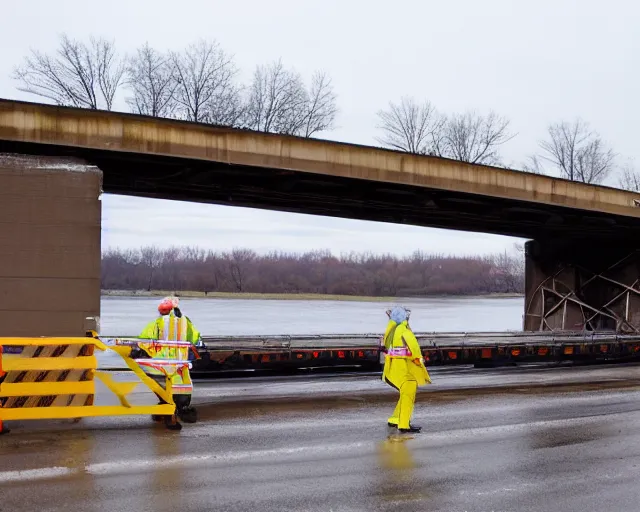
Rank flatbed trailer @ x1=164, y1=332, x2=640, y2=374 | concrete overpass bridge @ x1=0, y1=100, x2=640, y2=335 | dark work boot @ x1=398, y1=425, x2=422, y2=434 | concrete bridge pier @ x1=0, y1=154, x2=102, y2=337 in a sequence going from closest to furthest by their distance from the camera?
dark work boot @ x1=398, y1=425, x2=422, y2=434, concrete bridge pier @ x1=0, y1=154, x2=102, y2=337, concrete overpass bridge @ x1=0, y1=100, x2=640, y2=335, flatbed trailer @ x1=164, y1=332, x2=640, y2=374

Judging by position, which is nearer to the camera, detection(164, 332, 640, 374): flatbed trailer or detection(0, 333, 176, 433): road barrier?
detection(0, 333, 176, 433): road barrier

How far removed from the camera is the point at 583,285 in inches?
1025

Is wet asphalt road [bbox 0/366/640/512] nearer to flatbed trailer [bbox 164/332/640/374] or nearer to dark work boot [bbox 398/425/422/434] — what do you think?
dark work boot [bbox 398/425/422/434]

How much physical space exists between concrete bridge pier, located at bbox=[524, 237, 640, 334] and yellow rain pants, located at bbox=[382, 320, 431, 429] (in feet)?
55.1

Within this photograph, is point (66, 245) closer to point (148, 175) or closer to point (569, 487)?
point (148, 175)

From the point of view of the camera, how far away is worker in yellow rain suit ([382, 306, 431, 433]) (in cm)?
956

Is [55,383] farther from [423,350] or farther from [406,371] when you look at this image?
[423,350]

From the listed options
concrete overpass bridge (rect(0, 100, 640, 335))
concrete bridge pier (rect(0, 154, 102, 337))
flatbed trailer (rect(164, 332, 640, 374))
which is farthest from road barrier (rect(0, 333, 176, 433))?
flatbed trailer (rect(164, 332, 640, 374))

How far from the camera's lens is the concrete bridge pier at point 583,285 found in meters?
24.6

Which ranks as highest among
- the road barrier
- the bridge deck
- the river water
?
the bridge deck

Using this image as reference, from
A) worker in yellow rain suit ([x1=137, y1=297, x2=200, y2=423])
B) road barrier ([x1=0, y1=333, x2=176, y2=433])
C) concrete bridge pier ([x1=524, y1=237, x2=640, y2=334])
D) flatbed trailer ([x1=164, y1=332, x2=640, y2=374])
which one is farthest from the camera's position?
concrete bridge pier ([x1=524, y1=237, x2=640, y2=334])

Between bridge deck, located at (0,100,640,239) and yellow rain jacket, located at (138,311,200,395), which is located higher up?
bridge deck, located at (0,100,640,239)

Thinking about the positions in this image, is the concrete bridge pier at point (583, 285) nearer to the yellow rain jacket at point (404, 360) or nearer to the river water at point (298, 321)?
the river water at point (298, 321)

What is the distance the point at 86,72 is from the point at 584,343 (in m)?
17.4
